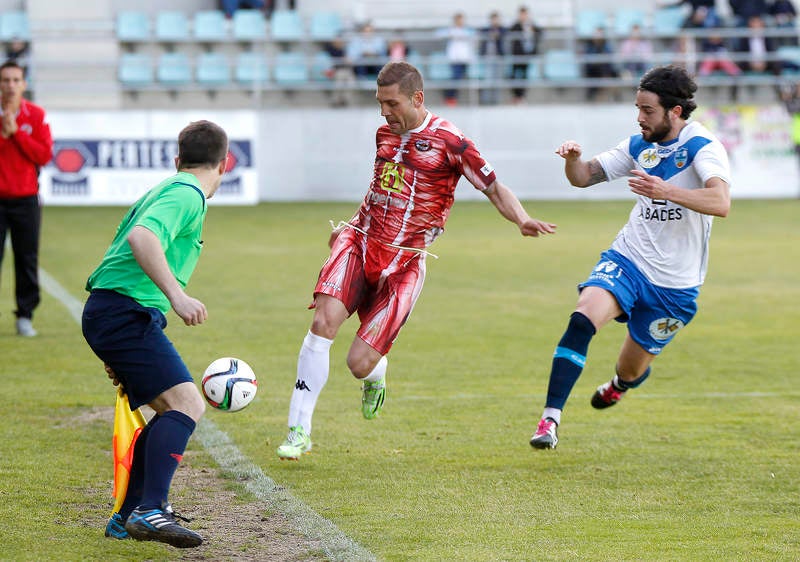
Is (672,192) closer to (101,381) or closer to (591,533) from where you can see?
(591,533)

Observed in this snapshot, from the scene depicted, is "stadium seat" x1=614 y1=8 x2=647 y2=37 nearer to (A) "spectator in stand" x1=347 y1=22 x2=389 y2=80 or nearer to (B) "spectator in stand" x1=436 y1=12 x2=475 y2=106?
(B) "spectator in stand" x1=436 y1=12 x2=475 y2=106

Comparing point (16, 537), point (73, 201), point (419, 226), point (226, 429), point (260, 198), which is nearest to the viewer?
point (16, 537)

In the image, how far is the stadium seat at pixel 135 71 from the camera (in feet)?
90.5

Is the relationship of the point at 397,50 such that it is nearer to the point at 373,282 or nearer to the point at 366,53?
the point at 366,53

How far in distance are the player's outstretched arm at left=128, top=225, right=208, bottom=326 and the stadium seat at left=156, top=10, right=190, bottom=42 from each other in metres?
24.7

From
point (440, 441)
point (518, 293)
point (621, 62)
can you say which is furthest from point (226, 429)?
point (621, 62)

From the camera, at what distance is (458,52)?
90.6 ft

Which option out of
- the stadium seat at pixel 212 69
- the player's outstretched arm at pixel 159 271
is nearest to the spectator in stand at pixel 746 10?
the stadium seat at pixel 212 69

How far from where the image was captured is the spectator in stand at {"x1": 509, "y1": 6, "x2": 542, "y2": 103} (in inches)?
1081

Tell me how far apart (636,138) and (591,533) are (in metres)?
2.74

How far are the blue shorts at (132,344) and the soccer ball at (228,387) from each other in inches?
26.5

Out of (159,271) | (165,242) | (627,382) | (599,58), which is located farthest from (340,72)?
(159,271)

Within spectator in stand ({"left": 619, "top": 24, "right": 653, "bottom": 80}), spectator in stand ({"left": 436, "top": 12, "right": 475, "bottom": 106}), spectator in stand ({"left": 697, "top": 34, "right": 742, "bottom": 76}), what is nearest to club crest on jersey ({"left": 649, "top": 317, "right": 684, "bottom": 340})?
spectator in stand ({"left": 436, "top": 12, "right": 475, "bottom": 106})

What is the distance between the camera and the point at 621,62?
28.0 m
